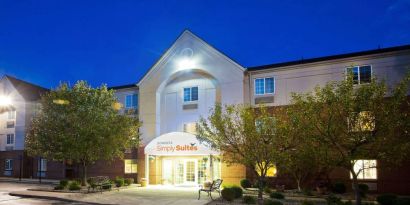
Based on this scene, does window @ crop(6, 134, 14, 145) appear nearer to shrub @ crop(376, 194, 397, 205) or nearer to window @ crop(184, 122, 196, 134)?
window @ crop(184, 122, 196, 134)

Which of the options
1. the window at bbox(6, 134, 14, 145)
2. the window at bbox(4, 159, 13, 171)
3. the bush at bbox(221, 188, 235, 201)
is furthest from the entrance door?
the window at bbox(6, 134, 14, 145)

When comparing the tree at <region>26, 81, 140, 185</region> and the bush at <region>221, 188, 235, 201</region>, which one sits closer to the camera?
the bush at <region>221, 188, 235, 201</region>

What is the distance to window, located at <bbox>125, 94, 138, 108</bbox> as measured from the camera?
3162 centimetres

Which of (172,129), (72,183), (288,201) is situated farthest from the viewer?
(172,129)

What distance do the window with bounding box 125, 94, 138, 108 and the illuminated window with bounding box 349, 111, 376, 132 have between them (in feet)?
67.2

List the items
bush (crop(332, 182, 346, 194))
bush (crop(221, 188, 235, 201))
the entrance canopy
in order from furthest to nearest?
1. the entrance canopy
2. bush (crop(332, 182, 346, 194))
3. bush (crop(221, 188, 235, 201))

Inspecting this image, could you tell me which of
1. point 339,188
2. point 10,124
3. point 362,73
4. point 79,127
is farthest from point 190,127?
point 10,124

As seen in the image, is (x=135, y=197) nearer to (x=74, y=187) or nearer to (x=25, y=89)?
(x=74, y=187)

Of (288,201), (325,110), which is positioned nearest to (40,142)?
(288,201)

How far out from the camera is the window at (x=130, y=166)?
101 feet

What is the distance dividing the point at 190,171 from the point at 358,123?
15.8 meters

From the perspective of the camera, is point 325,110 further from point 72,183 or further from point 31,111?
point 31,111

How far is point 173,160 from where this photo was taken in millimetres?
28891

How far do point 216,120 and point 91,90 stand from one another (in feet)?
41.8
